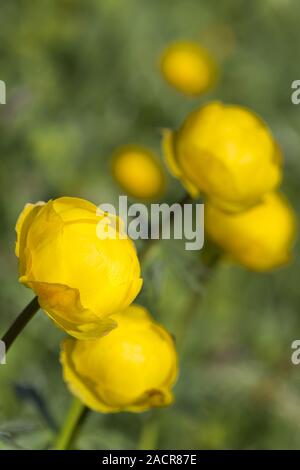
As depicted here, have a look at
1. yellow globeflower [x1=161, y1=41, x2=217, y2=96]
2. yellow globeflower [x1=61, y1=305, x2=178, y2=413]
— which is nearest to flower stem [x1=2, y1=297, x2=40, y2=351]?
yellow globeflower [x1=61, y1=305, x2=178, y2=413]

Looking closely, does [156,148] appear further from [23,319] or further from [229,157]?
[23,319]
